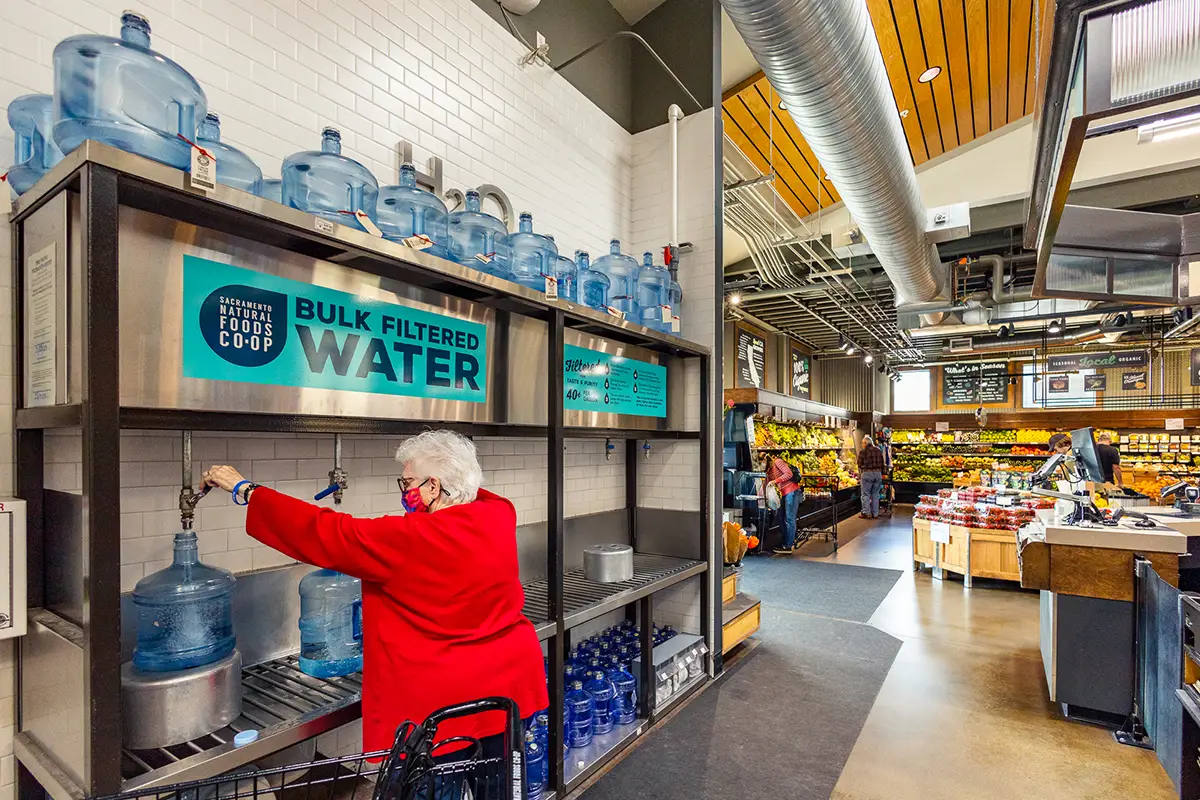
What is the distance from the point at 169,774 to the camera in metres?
1.53

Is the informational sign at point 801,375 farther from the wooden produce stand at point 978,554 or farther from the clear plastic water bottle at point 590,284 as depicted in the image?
the clear plastic water bottle at point 590,284

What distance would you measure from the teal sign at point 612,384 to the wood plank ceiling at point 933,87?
296 centimetres

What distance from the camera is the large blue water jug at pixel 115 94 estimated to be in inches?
64.6

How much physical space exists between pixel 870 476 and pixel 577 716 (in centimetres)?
1132

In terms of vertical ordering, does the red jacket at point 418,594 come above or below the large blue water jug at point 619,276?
below

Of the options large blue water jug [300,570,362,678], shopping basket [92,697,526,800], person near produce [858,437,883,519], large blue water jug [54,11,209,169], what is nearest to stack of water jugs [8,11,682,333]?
large blue water jug [54,11,209,169]

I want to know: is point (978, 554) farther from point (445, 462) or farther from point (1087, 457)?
point (445, 462)

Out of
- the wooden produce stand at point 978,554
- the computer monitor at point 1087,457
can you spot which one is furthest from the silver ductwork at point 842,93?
the wooden produce stand at point 978,554

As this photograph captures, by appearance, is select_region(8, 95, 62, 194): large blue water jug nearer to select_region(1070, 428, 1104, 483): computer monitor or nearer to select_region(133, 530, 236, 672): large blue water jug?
select_region(133, 530, 236, 672): large blue water jug

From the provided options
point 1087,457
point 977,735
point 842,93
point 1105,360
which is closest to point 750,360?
point 1105,360

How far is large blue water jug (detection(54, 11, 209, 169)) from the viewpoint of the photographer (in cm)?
164

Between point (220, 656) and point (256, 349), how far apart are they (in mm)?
948

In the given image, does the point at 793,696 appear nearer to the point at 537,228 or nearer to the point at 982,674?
the point at 982,674

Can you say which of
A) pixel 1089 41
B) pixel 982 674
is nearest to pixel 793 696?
pixel 982 674
